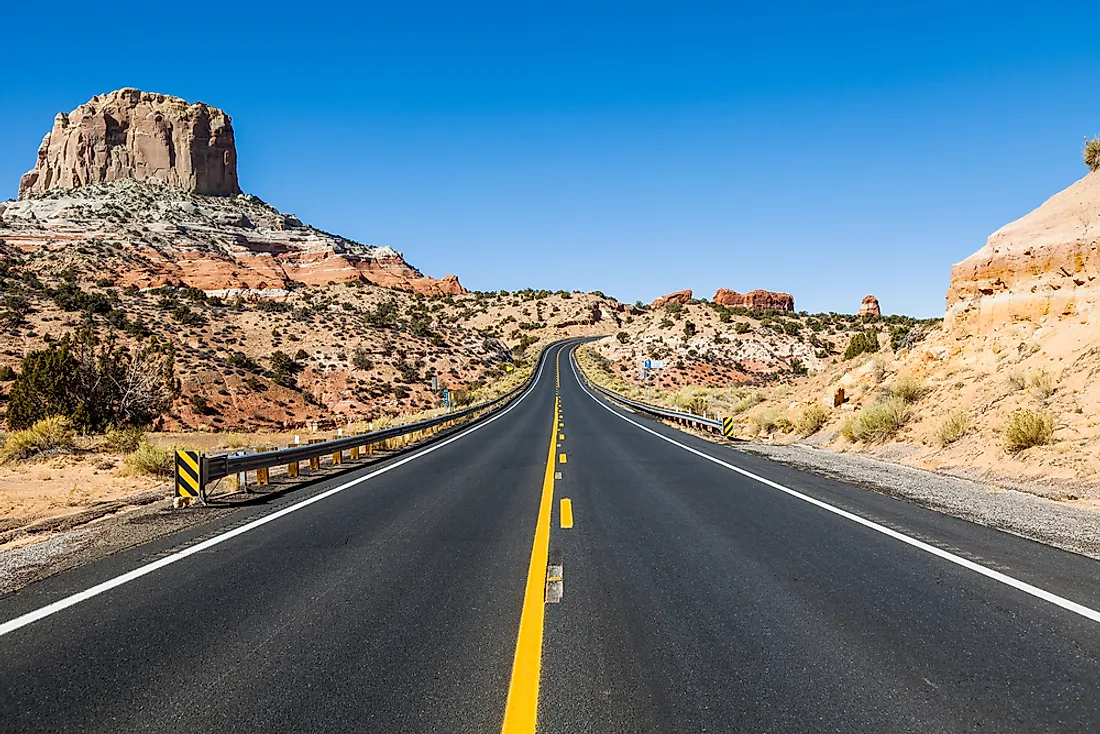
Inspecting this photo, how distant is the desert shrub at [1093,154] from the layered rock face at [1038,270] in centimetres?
28

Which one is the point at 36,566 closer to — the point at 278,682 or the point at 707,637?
the point at 278,682

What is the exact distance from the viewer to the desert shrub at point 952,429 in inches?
587

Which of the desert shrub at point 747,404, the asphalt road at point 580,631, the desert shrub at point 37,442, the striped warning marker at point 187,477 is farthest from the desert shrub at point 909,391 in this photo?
the desert shrub at point 37,442

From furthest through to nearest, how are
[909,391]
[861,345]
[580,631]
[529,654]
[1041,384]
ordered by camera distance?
[861,345], [909,391], [1041,384], [580,631], [529,654]

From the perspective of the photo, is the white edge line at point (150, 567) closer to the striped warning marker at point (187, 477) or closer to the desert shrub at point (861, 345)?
the striped warning marker at point (187, 477)

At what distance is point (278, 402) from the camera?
138 ft

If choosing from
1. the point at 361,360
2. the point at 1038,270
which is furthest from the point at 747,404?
the point at 361,360

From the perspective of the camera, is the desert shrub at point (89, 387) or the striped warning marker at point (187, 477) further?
the desert shrub at point (89, 387)

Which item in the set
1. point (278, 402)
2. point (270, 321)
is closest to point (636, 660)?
point (278, 402)

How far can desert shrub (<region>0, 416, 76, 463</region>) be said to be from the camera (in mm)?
17234

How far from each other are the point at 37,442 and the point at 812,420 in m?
23.8

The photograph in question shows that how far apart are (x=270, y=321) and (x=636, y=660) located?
60.3m

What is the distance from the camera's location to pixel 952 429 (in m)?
14.9

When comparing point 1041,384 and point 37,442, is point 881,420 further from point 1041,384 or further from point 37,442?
point 37,442
